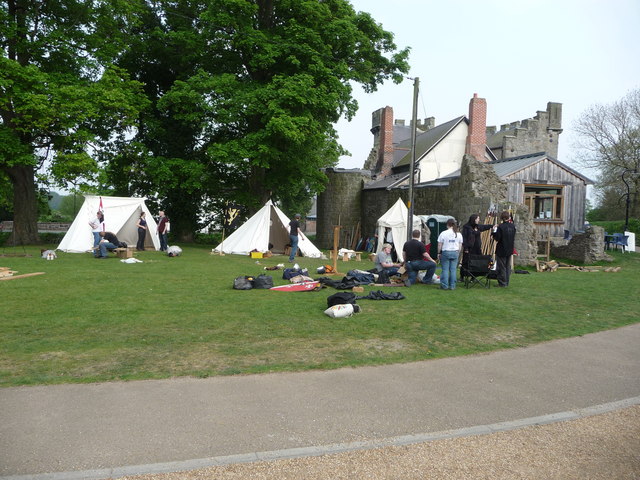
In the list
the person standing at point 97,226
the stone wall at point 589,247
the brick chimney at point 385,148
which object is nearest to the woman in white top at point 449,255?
the stone wall at point 589,247

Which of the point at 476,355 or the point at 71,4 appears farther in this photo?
the point at 71,4

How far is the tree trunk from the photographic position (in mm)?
21672

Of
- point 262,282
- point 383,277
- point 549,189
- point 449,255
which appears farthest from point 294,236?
point 549,189

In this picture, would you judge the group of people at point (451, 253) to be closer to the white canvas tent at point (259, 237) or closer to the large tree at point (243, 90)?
the white canvas tent at point (259, 237)

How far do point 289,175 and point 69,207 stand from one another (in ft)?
246

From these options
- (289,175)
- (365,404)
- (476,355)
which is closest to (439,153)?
(289,175)

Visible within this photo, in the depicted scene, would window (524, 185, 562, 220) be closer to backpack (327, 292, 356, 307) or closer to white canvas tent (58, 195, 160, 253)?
backpack (327, 292, 356, 307)

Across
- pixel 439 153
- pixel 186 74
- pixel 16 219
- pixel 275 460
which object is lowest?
pixel 275 460

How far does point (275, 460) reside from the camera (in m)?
3.32

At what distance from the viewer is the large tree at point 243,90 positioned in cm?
2120

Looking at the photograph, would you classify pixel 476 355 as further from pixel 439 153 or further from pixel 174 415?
pixel 439 153

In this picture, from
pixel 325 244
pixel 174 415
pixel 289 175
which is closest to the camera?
pixel 174 415

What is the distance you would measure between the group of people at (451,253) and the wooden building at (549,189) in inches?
431

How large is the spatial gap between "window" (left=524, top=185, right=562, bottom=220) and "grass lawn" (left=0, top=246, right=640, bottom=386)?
1066cm
